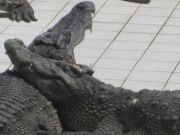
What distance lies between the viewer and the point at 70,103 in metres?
6.21

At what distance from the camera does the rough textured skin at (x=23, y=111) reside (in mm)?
5875

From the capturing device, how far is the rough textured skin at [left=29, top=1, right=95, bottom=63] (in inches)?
258

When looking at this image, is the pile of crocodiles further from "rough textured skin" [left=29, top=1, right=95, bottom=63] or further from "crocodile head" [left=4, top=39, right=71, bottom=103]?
"rough textured skin" [left=29, top=1, right=95, bottom=63]

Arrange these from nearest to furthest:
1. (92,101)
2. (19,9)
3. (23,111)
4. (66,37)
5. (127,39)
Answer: (23,111) → (92,101) → (66,37) → (127,39) → (19,9)

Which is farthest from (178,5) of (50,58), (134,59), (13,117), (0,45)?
(13,117)

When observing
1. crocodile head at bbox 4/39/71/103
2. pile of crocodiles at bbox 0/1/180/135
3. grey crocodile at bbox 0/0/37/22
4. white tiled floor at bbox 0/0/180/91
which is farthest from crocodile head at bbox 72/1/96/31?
grey crocodile at bbox 0/0/37/22

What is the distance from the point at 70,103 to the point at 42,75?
11.7 inches

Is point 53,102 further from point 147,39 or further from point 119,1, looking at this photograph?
point 119,1

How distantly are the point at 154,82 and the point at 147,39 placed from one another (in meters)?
1.26

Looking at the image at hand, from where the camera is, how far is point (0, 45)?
30.8 feet

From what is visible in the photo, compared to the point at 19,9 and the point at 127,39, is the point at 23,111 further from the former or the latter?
the point at 19,9

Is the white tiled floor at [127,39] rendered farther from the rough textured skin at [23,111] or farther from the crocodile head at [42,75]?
the rough textured skin at [23,111]

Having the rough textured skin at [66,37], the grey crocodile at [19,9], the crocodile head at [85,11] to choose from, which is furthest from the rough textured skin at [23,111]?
the grey crocodile at [19,9]

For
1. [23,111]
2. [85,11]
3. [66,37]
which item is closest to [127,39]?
[85,11]
